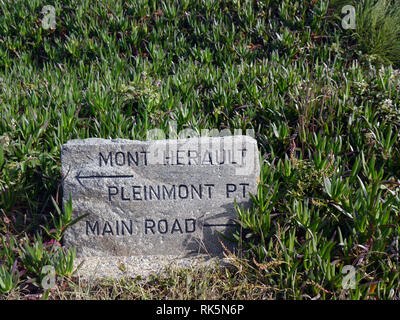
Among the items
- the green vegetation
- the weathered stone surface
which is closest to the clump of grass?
the green vegetation

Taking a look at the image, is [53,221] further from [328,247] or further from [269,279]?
[328,247]

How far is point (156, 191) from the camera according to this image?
110 inches

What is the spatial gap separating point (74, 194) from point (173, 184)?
0.63 m

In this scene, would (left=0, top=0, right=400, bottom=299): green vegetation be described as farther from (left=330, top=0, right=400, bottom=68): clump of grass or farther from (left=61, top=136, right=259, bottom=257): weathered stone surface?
(left=61, top=136, right=259, bottom=257): weathered stone surface

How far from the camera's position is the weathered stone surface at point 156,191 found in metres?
2.78

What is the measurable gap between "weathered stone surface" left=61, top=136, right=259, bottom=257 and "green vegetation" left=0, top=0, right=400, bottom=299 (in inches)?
6.0

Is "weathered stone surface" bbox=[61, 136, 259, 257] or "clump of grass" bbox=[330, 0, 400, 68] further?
"clump of grass" bbox=[330, 0, 400, 68]

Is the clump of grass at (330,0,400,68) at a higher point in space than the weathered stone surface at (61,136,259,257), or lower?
higher

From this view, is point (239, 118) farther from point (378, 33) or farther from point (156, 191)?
point (378, 33)

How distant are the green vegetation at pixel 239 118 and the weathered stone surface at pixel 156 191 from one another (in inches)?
6.0

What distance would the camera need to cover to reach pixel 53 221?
2.88 m

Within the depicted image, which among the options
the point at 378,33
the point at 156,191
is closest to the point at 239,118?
the point at 156,191

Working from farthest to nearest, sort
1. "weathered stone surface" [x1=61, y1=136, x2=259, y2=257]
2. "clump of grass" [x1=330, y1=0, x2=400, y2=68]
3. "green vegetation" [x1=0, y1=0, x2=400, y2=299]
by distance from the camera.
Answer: "clump of grass" [x1=330, y1=0, x2=400, y2=68], "weathered stone surface" [x1=61, y1=136, x2=259, y2=257], "green vegetation" [x1=0, y1=0, x2=400, y2=299]

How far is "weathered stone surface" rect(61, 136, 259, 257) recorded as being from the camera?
278cm
